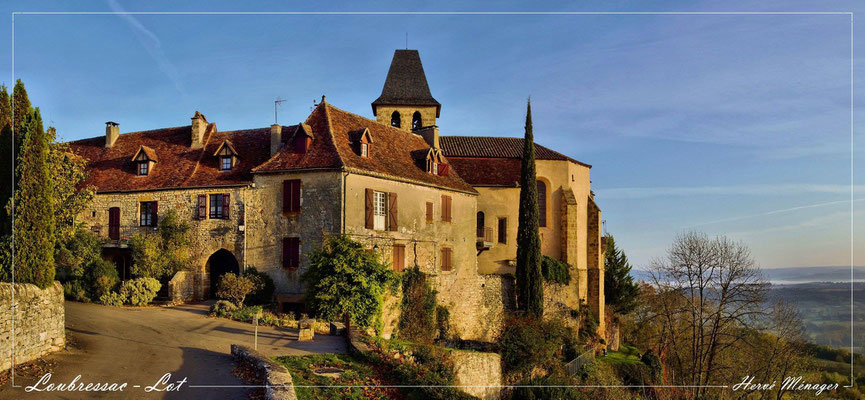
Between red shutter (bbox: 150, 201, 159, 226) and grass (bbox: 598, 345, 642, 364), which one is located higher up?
red shutter (bbox: 150, 201, 159, 226)

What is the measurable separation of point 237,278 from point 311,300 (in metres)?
5.26

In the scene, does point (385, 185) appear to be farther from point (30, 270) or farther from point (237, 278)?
point (30, 270)

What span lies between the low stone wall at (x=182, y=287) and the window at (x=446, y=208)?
13.6 meters

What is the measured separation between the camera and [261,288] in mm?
25484

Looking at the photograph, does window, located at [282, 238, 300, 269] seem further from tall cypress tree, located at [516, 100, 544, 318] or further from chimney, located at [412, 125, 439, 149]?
tall cypress tree, located at [516, 100, 544, 318]

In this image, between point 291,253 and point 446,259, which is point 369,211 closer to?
point 291,253

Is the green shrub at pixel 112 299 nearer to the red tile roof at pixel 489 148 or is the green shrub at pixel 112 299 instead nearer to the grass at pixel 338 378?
the grass at pixel 338 378

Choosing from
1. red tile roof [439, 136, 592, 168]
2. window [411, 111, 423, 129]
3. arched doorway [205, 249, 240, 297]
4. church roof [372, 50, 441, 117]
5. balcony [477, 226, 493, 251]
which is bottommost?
arched doorway [205, 249, 240, 297]

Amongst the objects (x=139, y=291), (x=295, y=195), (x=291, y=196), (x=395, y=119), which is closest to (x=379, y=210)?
(x=295, y=195)

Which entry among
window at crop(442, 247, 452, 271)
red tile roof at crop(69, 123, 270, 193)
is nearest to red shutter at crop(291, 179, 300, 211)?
red tile roof at crop(69, 123, 270, 193)

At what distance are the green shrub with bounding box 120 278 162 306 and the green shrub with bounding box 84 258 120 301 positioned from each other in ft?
1.98

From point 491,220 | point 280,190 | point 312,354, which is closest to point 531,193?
point 491,220

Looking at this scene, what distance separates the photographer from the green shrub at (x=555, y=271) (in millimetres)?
35969

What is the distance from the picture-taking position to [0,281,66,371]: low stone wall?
12797 mm
